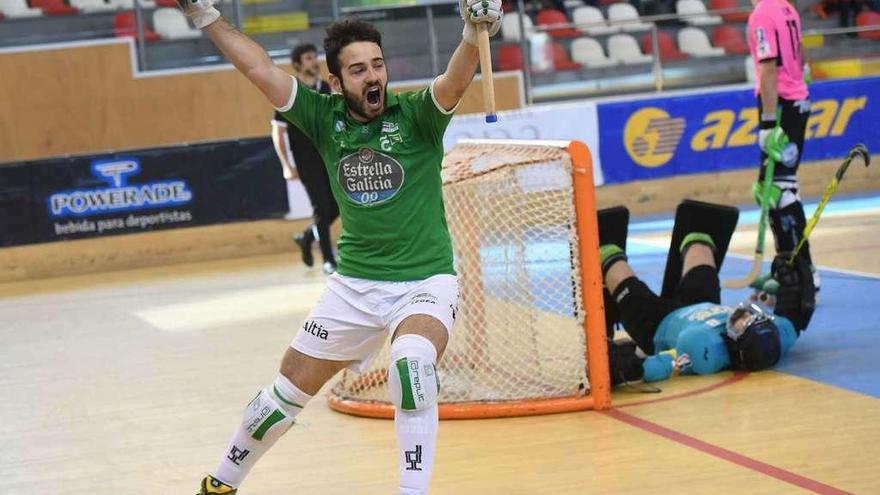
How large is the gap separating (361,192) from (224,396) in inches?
115

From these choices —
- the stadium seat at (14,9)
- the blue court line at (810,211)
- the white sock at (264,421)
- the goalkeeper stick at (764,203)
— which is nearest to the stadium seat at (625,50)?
the blue court line at (810,211)

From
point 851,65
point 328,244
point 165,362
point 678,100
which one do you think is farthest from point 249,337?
point 851,65

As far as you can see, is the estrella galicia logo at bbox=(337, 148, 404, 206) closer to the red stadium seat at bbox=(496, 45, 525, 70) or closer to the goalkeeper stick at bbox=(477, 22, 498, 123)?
the goalkeeper stick at bbox=(477, 22, 498, 123)

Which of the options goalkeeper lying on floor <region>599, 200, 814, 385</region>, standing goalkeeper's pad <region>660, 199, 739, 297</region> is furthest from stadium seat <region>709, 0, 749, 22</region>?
standing goalkeeper's pad <region>660, 199, 739, 297</region>

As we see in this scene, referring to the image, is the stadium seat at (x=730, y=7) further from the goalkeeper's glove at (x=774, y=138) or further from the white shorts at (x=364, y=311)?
the white shorts at (x=364, y=311)

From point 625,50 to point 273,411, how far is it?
39.7ft

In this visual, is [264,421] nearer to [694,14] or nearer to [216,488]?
[216,488]

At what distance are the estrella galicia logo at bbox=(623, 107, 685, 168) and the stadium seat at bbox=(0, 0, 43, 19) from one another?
6.97 m

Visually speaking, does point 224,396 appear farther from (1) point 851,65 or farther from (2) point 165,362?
(1) point 851,65

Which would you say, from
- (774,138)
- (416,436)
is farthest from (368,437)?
(774,138)

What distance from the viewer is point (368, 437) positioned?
6.20 metres

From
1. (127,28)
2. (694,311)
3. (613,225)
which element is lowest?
(694,311)

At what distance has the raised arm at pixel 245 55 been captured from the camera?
4758mm

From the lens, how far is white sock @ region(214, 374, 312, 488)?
15.7 ft
